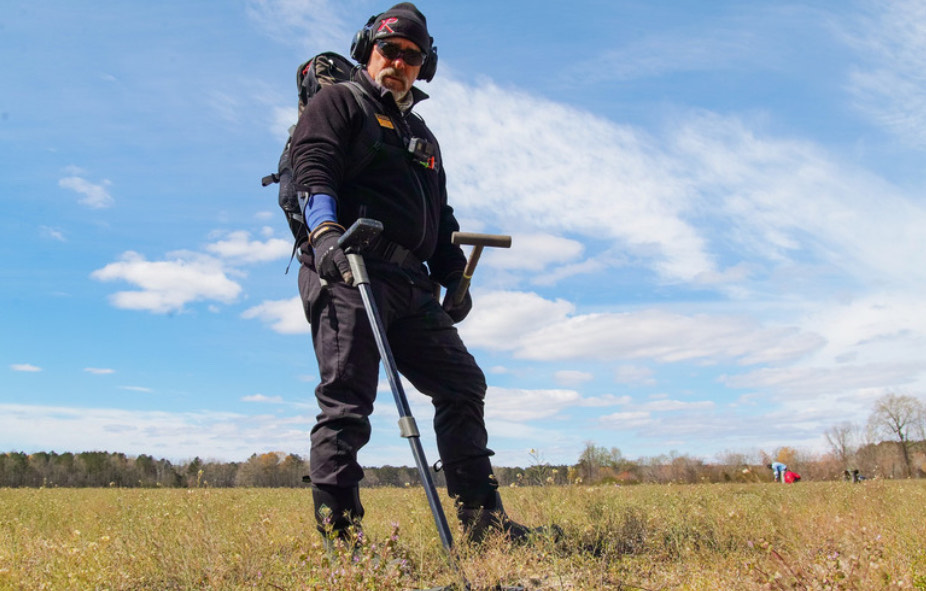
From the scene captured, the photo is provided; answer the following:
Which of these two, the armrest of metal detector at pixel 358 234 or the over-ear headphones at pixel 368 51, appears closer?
the armrest of metal detector at pixel 358 234

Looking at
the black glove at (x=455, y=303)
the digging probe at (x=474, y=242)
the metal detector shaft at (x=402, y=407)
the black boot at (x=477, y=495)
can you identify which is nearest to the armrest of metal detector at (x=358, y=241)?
the metal detector shaft at (x=402, y=407)

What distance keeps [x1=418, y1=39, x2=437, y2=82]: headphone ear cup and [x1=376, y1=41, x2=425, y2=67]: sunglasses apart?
0.25 meters

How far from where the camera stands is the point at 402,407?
3.29 metres

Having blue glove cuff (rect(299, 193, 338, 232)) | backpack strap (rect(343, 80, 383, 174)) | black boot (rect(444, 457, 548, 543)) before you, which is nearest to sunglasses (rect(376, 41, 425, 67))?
backpack strap (rect(343, 80, 383, 174))

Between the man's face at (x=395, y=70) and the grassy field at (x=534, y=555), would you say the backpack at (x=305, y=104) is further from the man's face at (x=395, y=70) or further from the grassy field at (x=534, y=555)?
the grassy field at (x=534, y=555)

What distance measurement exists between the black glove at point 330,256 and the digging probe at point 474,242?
0.88 meters

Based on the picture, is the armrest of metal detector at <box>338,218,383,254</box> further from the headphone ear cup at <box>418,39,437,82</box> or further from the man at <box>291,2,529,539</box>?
the headphone ear cup at <box>418,39,437,82</box>

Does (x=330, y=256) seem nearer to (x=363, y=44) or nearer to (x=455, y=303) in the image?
(x=455, y=303)

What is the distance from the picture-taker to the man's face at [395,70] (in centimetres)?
430

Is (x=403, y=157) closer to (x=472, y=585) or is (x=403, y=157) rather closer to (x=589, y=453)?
(x=472, y=585)

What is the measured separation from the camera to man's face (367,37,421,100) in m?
4.30

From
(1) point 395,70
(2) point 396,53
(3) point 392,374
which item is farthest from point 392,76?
(3) point 392,374

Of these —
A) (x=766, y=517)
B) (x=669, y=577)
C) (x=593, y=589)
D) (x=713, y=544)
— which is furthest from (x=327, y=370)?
(x=766, y=517)

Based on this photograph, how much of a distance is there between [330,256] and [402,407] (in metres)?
0.92
